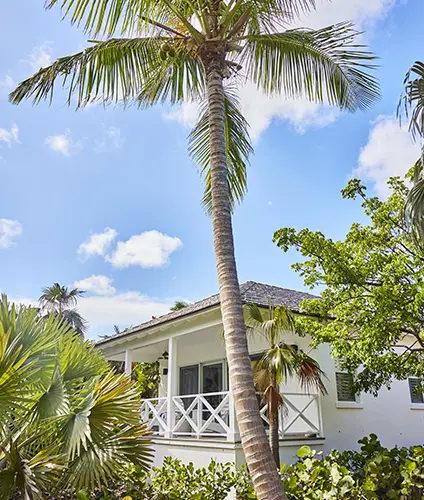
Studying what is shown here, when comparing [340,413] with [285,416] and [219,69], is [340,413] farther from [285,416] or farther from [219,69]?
[219,69]

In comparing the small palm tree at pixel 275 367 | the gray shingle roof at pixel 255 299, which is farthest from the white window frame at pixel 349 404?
the small palm tree at pixel 275 367

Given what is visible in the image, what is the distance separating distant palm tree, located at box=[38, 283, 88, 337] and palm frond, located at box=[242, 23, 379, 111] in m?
31.7

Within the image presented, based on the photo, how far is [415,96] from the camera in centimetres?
679

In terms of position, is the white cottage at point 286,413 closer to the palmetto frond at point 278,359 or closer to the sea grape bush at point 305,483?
the palmetto frond at point 278,359

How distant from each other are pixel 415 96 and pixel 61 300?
34790 mm

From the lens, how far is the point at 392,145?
10.3 metres

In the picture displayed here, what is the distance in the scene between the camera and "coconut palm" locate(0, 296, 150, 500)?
204 inches

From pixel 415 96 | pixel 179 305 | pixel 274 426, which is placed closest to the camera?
pixel 415 96

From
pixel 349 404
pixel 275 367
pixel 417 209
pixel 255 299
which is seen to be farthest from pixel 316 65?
pixel 349 404

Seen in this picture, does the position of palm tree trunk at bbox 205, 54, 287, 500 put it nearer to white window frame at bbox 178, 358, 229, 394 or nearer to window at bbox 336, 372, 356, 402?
window at bbox 336, 372, 356, 402

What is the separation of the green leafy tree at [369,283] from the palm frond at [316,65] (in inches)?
64.9

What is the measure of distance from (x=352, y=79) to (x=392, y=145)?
2.55 m

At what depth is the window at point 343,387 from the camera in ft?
39.4

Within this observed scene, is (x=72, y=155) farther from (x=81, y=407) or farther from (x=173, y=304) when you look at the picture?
(x=173, y=304)
